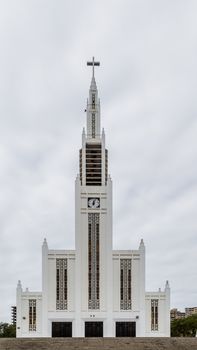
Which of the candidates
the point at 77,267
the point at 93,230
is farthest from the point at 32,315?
the point at 93,230

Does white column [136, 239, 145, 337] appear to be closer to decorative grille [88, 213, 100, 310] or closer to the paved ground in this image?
decorative grille [88, 213, 100, 310]

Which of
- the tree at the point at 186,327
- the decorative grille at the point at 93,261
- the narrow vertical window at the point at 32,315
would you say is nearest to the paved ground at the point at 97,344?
the narrow vertical window at the point at 32,315

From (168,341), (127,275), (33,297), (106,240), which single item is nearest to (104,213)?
(106,240)

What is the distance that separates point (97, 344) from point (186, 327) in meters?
46.2

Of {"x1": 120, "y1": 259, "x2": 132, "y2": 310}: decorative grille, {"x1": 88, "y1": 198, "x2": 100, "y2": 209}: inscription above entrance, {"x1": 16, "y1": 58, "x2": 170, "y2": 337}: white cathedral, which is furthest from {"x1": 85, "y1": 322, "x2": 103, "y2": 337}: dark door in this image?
{"x1": 88, "y1": 198, "x2": 100, "y2": 209}: inscription above entrance

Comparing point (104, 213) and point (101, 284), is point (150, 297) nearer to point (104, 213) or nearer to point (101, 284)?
point (101, 284)

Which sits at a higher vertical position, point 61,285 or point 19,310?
point 61,285

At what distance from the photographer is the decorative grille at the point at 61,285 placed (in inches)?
2467

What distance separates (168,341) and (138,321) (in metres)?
29.7

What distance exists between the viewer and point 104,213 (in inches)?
2571

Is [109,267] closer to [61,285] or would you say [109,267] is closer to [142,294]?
[142,294]

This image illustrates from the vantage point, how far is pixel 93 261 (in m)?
64.2

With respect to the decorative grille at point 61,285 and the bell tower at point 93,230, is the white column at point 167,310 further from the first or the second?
the decorative grille at point 61,285

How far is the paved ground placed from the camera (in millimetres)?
30234
